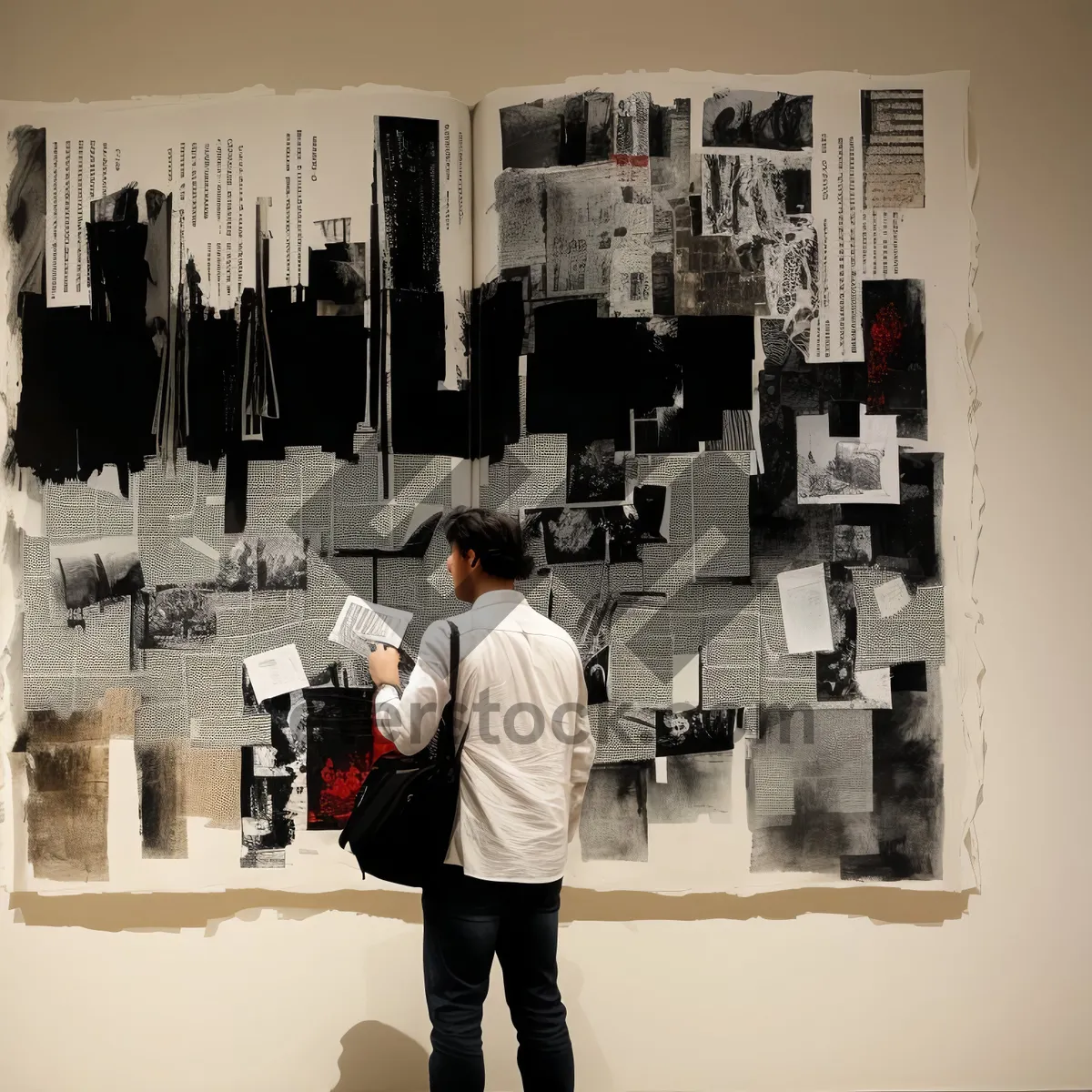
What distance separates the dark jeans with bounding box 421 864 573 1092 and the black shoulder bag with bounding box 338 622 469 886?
0.15ft

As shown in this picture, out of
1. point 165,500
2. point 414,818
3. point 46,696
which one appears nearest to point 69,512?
point 165,500

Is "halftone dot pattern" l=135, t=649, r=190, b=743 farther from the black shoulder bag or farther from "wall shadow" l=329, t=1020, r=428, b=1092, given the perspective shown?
"wall shadow" l=329, t=1020, r=428, b=1092

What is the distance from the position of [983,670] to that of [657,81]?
1446 millimetres

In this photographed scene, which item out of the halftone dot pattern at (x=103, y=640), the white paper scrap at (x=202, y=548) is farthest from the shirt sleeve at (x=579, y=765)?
the halftone dot pattern at (x=103, y=640)

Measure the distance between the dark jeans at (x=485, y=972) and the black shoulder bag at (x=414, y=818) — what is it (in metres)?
0.05

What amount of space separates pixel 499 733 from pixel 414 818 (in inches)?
7.7

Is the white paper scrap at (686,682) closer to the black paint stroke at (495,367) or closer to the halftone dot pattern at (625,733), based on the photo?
the halftone dot pattern at (625,733)

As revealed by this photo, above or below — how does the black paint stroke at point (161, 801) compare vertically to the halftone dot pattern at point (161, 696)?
below

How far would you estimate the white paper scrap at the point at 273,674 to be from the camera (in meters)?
1.90

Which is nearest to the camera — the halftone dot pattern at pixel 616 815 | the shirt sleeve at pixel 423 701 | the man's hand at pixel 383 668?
the shirt sleeve at pixel 423 701

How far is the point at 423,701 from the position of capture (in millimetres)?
1431

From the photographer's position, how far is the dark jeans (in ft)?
4.77

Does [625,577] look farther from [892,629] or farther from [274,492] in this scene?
[274,492]

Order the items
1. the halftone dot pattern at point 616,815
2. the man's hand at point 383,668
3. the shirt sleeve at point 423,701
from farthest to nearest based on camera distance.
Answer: the halftone dot pattern at point 616,815 < the man's hand at point 383,668 < the shirt sleeve at point 423,701
